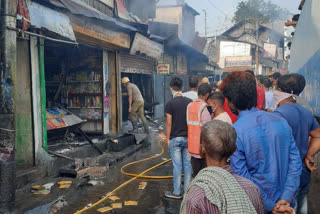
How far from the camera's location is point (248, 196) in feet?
5.13

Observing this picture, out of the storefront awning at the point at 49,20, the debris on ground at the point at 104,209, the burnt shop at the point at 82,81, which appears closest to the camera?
the debris on ground at the point at 104,209

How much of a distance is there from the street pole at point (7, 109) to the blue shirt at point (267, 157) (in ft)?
10.9

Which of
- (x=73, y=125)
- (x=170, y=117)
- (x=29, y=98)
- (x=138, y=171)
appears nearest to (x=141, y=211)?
(x=170, y=117)

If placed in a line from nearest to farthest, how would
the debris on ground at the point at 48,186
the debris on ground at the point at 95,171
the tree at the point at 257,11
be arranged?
the debris on ground at the point at 48,186 < the debris on ground at the point at 95,171 < the tree at the point at 257,11

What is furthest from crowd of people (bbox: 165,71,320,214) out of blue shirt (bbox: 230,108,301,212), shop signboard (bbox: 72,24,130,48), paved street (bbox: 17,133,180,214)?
shop signboard (bbox: 72,24,130,48)

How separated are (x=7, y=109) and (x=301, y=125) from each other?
3.84 meters

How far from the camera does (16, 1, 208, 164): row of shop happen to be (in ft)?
19.5

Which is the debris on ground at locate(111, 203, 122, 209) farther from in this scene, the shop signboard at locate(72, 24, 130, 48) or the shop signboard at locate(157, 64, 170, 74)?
the shop signboard at locate(157, 64, 170, 74)

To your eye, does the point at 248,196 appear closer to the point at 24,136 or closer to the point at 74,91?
the point at 24,136

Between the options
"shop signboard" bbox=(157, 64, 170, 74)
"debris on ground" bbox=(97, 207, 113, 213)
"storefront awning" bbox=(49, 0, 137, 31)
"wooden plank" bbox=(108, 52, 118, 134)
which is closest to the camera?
"debris on ground" bbox=(97, 207, 113, 213)

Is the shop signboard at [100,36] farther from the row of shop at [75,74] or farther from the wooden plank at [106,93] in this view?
the wooden plank at [106,93]

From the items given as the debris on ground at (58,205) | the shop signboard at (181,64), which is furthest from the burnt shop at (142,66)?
the debris on ground at (58,205)

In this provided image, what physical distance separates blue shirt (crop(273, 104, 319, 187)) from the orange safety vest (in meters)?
1.63

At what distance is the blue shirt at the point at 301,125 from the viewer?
2.75 metres
